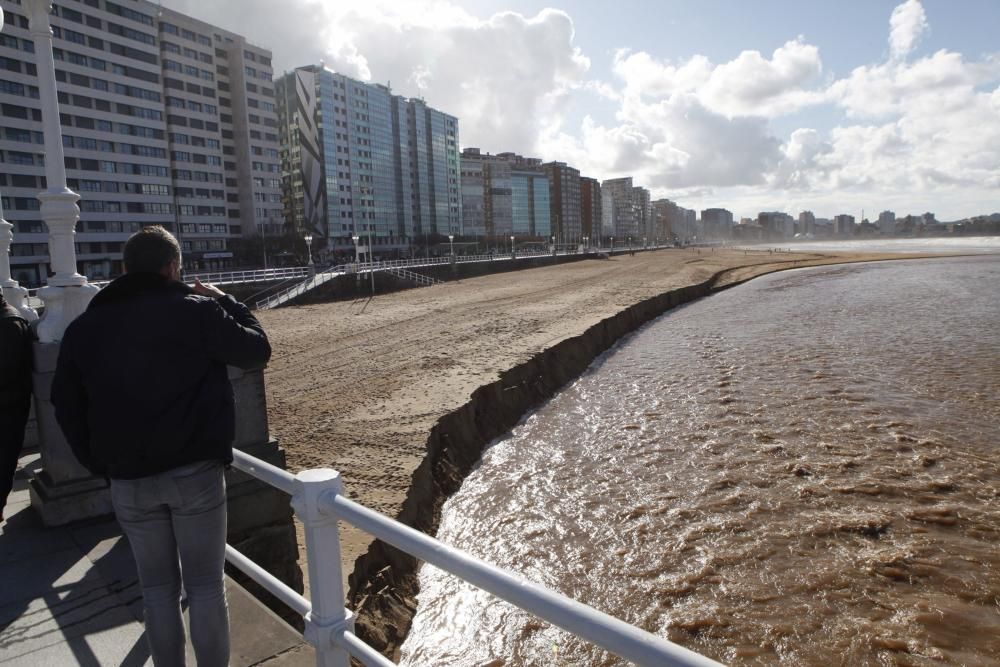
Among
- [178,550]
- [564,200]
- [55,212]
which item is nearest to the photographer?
[178,550]

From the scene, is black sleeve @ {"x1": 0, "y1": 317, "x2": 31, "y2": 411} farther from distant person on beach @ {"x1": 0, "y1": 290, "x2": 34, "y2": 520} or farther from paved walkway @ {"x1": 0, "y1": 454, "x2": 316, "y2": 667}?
paved walkway @ {"x1": 0, "y1": 454, "x2": 316, "y2": 667}

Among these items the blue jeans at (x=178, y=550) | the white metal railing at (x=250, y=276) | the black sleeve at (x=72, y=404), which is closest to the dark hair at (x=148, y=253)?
the black sleeve at (x=72, y=404)

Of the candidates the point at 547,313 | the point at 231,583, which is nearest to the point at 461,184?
the point at 547,313

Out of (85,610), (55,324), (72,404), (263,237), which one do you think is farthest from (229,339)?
(263,237)

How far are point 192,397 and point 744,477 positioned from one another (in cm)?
839

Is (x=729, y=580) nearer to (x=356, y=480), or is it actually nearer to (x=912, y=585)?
(x=912, y=585)

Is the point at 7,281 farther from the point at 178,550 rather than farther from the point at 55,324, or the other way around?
the point at 178,550

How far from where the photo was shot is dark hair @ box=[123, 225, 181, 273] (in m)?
2.35

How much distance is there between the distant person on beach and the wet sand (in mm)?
3004

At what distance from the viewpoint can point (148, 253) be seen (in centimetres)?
236

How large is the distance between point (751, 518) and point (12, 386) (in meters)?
7.43

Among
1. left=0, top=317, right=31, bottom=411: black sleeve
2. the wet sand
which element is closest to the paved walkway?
left=0, top=317, right=31, bottom=411: black sleeve

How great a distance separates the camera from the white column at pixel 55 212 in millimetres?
4137

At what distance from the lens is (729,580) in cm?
673
